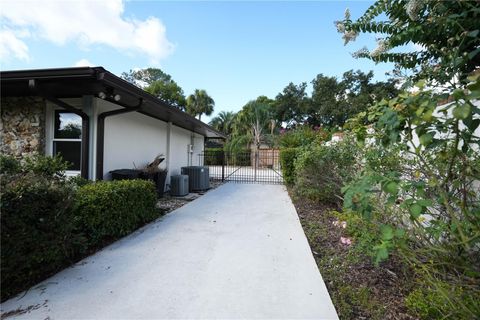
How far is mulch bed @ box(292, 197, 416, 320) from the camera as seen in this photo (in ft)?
7.89

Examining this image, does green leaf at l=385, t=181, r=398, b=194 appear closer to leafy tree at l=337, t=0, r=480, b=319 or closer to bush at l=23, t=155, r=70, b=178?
leafy tree at l=337, t=0, r=480, b=319

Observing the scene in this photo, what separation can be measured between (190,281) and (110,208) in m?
1.93

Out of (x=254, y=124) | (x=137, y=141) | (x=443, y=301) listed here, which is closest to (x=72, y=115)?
(x=137, y=141)

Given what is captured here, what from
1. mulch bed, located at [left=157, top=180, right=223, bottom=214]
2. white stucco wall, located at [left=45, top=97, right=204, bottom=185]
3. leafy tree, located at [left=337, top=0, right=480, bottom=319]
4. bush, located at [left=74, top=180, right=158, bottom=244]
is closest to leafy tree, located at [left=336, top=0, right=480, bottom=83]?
leafy tree, located at [left=337, top=0, right=480, bottom=319]

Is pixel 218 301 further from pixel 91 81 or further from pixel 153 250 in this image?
pixel 91 81

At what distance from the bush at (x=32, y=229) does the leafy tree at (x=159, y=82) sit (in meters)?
33.3

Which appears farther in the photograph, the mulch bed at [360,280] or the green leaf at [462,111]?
the mulch bed at [360,280]

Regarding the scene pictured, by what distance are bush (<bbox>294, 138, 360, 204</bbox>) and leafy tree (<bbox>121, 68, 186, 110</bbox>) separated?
31023mm

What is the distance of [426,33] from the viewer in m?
2.03

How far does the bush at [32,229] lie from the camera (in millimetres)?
2422

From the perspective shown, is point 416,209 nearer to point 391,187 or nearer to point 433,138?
point 391,187

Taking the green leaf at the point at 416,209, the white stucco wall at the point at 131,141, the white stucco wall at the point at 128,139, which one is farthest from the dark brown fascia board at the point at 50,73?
the green leaf at the point at 416,209

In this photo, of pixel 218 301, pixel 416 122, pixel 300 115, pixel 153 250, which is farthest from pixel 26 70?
pixel 300 115

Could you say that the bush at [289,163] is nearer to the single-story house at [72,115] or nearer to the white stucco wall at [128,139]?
the white stucco wall at [128,139]
